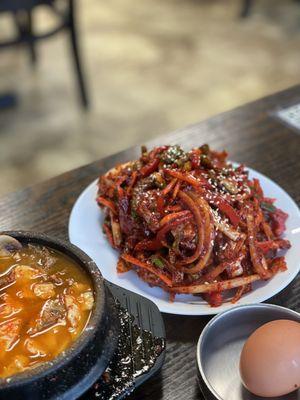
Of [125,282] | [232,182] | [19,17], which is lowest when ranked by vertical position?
[19,17]

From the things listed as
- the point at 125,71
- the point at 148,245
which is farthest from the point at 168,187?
the point at 125,71

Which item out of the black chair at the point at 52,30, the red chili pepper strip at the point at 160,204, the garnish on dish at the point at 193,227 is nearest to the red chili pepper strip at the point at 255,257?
the garnish on dish at the point at 193,227

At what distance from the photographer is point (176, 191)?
1.27m

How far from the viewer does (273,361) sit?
94cm

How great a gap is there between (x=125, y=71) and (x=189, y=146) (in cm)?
240

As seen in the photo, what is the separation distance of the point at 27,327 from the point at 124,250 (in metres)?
0.41

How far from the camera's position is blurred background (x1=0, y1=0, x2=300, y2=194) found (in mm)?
3223

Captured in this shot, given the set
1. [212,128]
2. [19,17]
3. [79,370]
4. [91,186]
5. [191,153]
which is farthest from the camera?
[19,17]

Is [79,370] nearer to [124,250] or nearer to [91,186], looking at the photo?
[124,250]

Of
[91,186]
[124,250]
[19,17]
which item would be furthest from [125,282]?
[19,17]

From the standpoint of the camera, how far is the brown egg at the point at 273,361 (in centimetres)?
94

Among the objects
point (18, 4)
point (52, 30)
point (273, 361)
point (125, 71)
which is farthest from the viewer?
point (125, 71)

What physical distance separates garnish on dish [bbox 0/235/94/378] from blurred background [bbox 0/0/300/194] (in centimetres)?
184

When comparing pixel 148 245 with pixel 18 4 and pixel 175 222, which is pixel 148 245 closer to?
pixel 175 222
